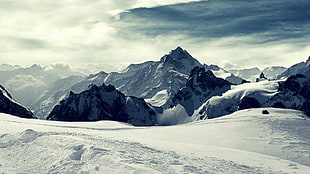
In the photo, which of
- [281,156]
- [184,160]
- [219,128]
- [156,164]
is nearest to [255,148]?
[281,156]

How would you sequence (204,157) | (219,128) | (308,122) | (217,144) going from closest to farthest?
1. (204,157)
2. (217,144)
3. (219,128)
4. (308,122)

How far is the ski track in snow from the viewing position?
A: 24594 millimetres

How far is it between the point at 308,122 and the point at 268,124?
9.75 m

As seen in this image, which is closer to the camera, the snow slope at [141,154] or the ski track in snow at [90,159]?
the ski track in snow at [90,159]

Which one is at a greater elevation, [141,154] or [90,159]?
[90,159]

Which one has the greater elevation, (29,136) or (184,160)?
(29,136)

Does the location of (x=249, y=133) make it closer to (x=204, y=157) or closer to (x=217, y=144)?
(x=217, y=144)

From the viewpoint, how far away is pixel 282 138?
158 feet

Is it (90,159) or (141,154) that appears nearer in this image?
(90,159)

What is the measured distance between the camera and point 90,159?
2619cm

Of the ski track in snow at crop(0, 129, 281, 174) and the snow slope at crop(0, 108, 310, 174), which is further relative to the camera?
the snow slope at crop(0, 108, 310, 174)

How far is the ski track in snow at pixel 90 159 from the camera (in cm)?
2459

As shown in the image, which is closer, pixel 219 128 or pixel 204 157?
pixel 204 157

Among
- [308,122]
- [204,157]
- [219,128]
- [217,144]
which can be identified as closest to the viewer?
[204,157]
